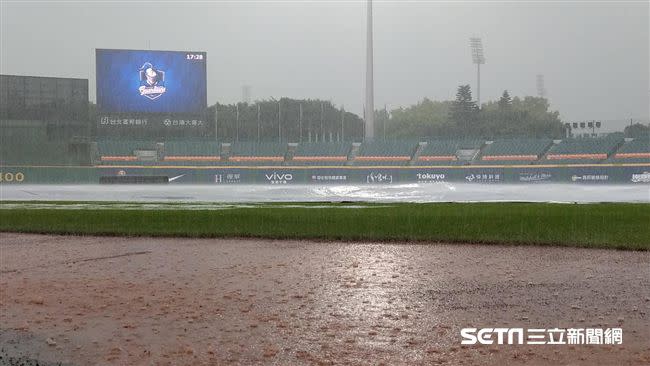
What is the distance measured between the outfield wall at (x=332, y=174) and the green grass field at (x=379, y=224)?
1836 centimetres

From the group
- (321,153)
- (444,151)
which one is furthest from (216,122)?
(444,151)

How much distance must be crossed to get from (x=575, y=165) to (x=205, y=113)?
21.8m

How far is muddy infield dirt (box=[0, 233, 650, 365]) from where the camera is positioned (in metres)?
3.90

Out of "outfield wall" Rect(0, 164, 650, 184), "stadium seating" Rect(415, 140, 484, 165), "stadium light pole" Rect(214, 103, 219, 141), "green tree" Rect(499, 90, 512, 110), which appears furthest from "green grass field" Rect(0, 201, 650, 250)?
"green tree" Rect(499, 90, 512, 110)

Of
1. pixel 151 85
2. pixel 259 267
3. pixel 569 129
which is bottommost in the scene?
pixel 259 267

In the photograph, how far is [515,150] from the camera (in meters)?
37.6

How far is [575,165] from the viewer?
34219 mm

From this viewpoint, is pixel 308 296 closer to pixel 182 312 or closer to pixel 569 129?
pixel 182 312

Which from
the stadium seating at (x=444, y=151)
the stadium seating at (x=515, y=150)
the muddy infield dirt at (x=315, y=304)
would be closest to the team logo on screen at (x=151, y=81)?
the stadium seating at (x=444, y=151)

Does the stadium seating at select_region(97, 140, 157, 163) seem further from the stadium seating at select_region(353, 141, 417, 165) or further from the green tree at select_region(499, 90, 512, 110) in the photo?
the green tree at select_region(499, 90, 512, 110)

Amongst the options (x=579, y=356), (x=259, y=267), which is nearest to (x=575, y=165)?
(x=259, y=267)

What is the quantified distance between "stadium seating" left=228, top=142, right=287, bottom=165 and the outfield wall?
78cm

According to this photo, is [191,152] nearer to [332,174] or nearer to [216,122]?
[216,122]

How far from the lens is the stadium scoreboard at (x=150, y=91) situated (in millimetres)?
35156
